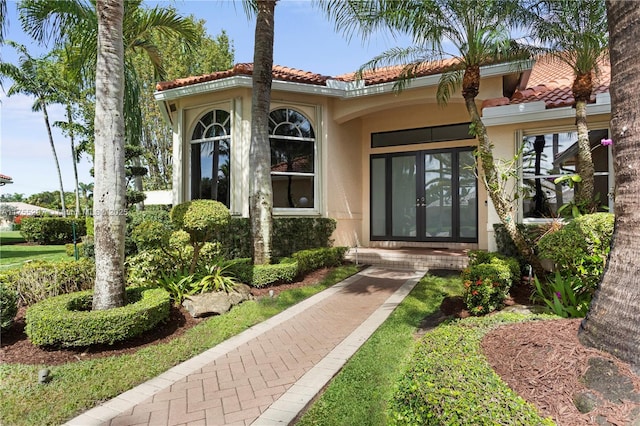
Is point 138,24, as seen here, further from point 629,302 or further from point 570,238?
point 629,302

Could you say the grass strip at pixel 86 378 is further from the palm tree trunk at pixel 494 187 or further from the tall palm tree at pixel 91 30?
the tall palm tree at pixel 91 30

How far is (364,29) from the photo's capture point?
7648 mm

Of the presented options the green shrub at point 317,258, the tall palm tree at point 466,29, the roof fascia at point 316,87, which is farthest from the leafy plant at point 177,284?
the tall palm tree at point 466,29

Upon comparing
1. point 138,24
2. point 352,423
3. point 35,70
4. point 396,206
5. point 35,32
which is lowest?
point 352,423

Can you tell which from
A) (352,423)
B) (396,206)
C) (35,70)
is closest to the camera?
(352,423)

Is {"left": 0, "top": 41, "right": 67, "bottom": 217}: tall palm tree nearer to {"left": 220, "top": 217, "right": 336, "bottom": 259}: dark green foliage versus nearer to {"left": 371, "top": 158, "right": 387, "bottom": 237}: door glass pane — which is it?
{"left": 220, "top": 217, "right": 336, "bottom": 259}: dark green foliage

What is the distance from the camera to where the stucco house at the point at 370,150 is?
889cm

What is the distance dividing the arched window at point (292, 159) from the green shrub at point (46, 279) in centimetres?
509

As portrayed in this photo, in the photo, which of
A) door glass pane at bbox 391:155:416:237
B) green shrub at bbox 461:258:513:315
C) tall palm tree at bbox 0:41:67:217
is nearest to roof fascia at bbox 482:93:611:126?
door glass pane at bbox 391:155:416:237

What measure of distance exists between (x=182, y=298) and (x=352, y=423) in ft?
13.3

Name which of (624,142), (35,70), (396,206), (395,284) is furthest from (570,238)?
(35,70)

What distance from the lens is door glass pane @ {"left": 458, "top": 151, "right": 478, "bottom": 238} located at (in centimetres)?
1088

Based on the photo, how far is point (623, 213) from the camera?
8.63 feet

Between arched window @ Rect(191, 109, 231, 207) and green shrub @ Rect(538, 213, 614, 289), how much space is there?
8147mm
